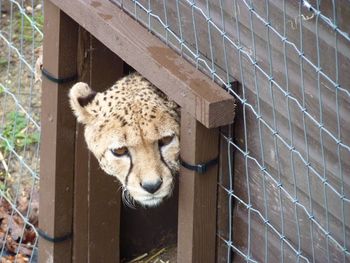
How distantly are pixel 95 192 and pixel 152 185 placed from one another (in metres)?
0.67

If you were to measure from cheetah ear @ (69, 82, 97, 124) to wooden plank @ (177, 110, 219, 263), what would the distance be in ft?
1.73

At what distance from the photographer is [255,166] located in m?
3.21

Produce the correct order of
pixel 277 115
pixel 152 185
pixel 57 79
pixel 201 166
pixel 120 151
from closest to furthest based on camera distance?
1. pixel 277 115
2. pixel 201 166
3. pixel 152 185
4. pixel 120 151
5. pixel 57 79

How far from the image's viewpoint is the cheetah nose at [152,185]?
10.9 feet

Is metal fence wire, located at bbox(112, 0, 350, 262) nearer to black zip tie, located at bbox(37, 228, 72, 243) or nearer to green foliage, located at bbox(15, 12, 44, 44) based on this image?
black zip tie, located at bbox(37, 228, 72, 243)

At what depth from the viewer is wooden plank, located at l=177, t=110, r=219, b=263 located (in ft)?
10.4

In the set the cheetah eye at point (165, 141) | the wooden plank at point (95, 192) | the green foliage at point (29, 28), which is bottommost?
the green foliage at point (29, 28)

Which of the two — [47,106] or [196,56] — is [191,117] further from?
[47,106]

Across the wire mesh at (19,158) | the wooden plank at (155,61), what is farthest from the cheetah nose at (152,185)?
the wire mesh at (19,158)

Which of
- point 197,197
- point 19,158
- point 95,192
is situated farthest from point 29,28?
point 197,197

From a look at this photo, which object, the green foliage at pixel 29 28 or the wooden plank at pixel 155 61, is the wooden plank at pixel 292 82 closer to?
the wooden plank at pixel 155 61

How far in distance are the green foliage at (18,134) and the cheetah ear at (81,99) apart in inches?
49.8

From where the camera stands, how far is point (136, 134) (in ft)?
11.1

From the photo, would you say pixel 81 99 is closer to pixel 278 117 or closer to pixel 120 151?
pixel 120 151
